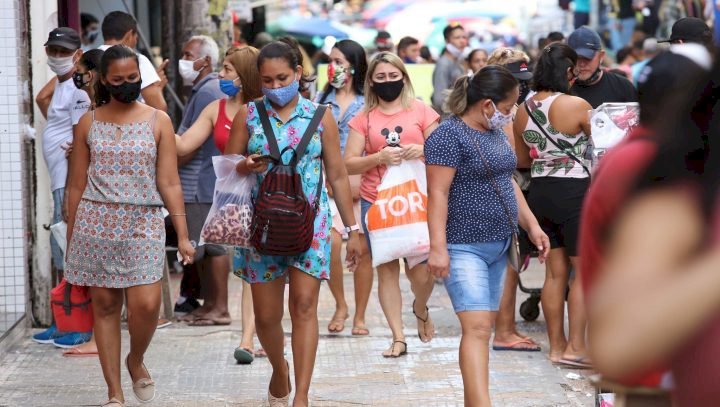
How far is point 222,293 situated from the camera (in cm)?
952

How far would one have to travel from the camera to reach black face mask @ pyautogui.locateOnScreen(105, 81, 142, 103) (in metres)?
6.43

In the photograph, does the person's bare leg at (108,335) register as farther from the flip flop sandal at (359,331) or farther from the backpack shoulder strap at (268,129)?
the flip flop sandal at (359,331)

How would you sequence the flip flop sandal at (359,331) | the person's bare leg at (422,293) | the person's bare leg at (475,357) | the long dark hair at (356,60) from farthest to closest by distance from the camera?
1. the long dark hair at (356,60)
2. the flip flop sandal at (359,331)
3. the person's bare leg at (422,293)
4. the person's bare leg at (475,357)

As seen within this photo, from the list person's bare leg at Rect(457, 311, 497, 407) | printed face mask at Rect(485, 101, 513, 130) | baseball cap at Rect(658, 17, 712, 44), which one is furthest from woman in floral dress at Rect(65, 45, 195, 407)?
baseball cap at Rect(658, 17, 712, 44)

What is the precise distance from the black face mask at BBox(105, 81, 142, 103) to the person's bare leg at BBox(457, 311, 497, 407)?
205 centimetres

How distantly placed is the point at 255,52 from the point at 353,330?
225 cm

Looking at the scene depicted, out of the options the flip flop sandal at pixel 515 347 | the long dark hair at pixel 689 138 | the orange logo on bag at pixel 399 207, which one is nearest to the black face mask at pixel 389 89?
the orange logo on bag at pixel 399 207

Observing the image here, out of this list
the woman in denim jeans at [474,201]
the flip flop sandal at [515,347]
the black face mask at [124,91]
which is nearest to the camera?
the woman in denim jeans at [474,201]

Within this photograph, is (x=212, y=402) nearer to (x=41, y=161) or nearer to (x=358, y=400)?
(x=358, y=400)

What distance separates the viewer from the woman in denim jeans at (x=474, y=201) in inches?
231

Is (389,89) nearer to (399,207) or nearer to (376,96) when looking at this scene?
(376,96)

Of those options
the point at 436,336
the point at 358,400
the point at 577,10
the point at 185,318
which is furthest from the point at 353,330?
the point at 577,10

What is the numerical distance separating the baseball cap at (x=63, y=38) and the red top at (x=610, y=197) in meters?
6.17

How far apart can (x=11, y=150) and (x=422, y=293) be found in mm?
3019
